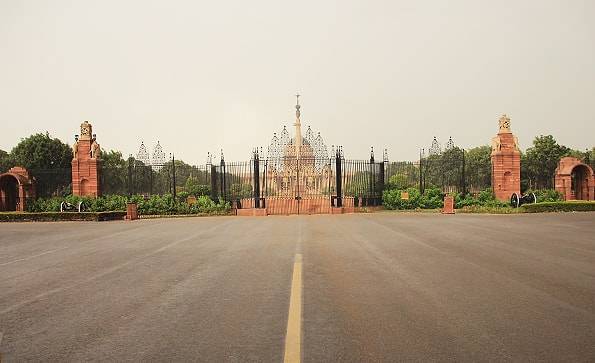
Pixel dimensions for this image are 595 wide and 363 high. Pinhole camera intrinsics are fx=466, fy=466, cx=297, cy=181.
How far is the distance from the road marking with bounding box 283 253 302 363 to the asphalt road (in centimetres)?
6

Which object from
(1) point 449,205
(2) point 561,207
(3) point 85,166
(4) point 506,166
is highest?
(3) point 85,166

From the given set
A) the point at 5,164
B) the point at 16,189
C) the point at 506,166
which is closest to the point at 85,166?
the point at 16,189

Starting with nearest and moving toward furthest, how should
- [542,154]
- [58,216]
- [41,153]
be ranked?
[58,216]
[41,153]
[542,154]

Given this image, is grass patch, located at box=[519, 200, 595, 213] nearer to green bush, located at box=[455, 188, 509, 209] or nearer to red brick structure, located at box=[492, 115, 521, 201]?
green bush, located at box=[455, 188, 509, 209]

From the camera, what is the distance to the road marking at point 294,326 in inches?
154

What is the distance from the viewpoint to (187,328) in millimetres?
4785

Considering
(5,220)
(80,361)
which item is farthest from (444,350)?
(5,220)

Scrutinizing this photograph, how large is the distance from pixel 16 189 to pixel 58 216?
349 inches

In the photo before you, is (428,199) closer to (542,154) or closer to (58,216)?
(58,216)

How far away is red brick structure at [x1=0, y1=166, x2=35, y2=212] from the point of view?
1157 inches

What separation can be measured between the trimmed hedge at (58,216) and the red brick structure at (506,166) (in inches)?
867

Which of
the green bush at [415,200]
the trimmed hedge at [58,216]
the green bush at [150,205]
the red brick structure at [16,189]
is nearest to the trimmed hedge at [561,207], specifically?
the green bush at [415,200]

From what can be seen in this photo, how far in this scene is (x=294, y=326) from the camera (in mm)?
4750

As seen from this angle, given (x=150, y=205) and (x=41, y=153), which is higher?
(x=41, y=153)
